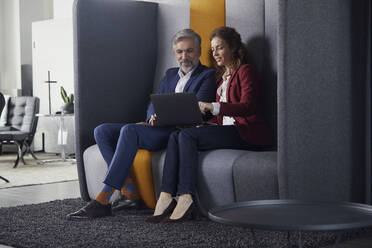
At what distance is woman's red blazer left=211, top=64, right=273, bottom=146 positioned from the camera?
9.39 ft

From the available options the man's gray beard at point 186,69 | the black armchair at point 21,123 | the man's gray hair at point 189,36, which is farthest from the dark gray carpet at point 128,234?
the black armchair at point 21,123

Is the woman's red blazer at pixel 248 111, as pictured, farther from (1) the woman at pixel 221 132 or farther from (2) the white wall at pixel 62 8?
(2) the white wall at pixel 62 8


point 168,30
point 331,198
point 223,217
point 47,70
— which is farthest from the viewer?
point 47,70

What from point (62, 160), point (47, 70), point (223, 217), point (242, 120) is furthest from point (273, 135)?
point (47, 70)

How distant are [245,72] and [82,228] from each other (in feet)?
3.65

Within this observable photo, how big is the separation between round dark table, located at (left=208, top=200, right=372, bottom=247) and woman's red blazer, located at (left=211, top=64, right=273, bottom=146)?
1.19 meters

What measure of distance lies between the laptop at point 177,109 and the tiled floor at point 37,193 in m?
1.26

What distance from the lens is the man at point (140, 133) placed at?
2.88 meters

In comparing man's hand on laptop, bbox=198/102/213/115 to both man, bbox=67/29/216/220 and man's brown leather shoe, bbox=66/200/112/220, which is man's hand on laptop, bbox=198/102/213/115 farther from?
man's brown leather shoe, bbox=66/200/112/220

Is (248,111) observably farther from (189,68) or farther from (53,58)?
(53,58)

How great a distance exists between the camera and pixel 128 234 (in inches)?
97.9

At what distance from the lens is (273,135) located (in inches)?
118

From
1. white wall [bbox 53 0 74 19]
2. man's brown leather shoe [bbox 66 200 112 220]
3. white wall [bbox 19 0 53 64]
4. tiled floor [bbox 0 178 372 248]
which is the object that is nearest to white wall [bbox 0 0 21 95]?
white wall [bbox 19 0 53 64]

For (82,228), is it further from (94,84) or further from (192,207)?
(94,84)
